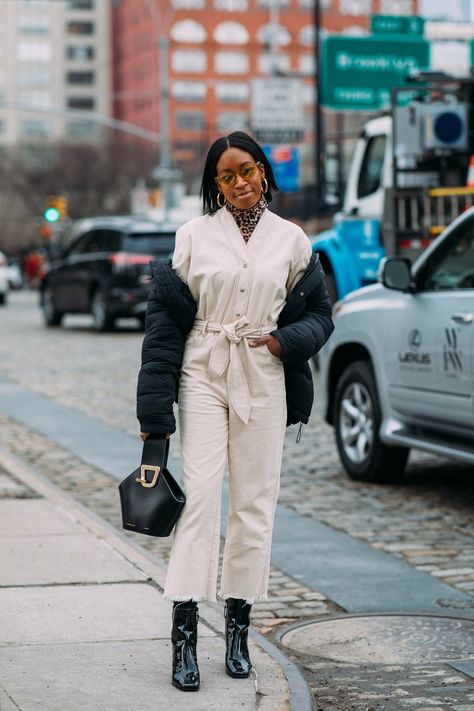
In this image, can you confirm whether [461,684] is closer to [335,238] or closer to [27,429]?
[27,429]

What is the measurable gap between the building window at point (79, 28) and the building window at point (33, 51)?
3170mm

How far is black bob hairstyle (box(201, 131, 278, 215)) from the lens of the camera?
4707 millimetres

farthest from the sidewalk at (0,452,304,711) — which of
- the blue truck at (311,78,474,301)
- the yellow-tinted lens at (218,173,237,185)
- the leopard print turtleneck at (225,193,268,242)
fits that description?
the blue truck at (311,78,474,301)

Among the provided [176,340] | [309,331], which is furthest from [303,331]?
[176,340]

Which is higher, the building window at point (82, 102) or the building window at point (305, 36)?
the building window at point (305, 36)

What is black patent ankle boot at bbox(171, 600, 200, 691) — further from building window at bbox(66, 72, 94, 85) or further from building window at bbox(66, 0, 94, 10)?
building window at bbox(66, 72, 94, 85)

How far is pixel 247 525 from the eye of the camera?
472cm

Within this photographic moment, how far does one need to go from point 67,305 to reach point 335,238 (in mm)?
11441

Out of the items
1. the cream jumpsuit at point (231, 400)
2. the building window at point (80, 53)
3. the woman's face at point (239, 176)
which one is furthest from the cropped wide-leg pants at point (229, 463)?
the building window at point (80, 53)

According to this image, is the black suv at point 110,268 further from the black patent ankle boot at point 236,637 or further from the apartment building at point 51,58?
the apartment building at point 51,58

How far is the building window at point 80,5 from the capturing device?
14938cm

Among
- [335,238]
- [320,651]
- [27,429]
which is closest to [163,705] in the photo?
[320,651]

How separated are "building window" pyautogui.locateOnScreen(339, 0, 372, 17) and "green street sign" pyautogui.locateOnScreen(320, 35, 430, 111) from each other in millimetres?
96371

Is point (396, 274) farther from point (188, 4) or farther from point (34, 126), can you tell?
point (34, 126)
